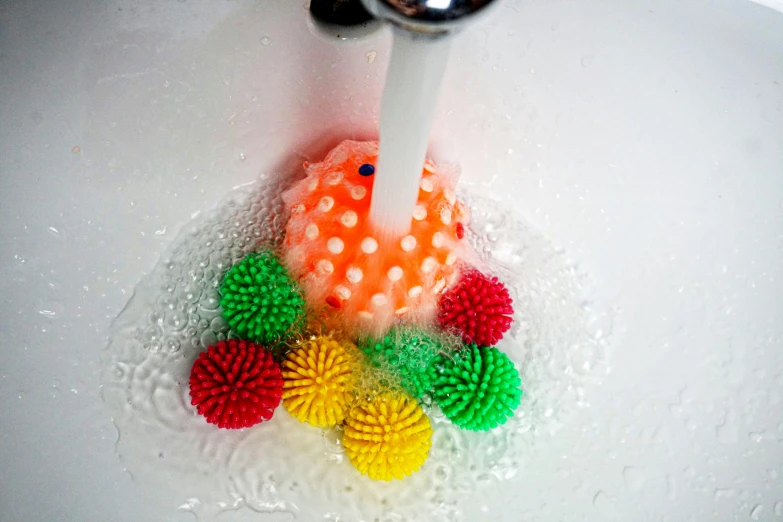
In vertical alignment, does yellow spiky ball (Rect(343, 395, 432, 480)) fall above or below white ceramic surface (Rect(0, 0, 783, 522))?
below

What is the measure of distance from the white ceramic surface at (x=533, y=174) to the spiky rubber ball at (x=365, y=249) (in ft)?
0.43

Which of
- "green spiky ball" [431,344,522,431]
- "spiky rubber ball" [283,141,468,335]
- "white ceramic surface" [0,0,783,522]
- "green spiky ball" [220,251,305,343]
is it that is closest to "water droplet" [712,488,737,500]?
"white ceramic surface" [0,0,783,522]

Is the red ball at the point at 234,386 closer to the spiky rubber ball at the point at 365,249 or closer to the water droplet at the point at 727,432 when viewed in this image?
the spiky rubber ball at the point at 365,249

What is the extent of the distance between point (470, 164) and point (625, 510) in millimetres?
367

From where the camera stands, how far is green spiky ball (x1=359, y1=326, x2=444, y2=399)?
594 mm

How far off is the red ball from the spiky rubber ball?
8 cm

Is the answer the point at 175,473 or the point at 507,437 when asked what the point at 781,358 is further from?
the point at 175,473

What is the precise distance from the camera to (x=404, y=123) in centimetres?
43

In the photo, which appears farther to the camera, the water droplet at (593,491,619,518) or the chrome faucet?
the water droplet at (593,491,619,518)

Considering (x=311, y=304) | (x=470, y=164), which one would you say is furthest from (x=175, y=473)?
(x=470, y=164)

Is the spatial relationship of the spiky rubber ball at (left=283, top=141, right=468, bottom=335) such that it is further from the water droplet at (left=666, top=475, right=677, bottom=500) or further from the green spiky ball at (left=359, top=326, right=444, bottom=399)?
the water droplet at (left=666, top=475, right=677, bottom=500)

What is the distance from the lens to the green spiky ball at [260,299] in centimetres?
57

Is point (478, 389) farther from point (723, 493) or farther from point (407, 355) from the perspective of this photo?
point (723, 493)

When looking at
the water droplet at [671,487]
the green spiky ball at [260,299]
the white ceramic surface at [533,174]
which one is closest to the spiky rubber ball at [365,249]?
the green spiky ball at [260,299]
